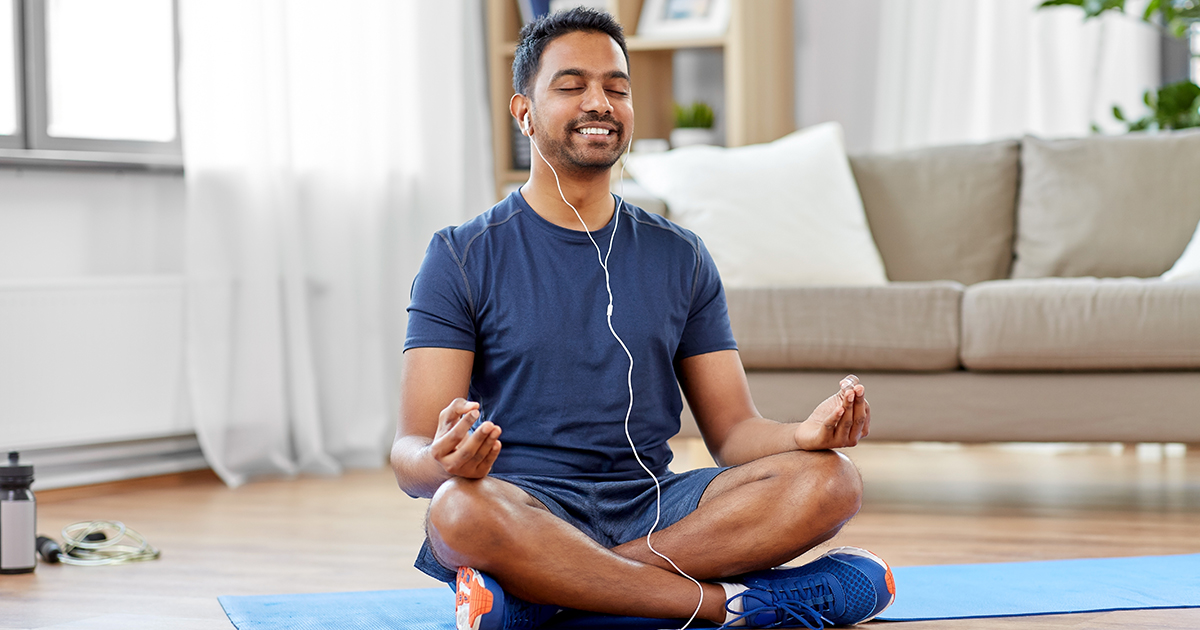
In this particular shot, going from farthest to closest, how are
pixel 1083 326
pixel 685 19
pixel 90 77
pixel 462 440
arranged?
pixel 685 19
pixel 90 77
pixel 1083 326
pixel 462 440

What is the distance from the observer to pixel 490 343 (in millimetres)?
1676

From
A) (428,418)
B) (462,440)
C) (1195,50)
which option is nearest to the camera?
(462,440)

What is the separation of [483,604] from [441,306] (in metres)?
0.40

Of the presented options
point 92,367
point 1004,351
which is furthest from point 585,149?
point 92,367

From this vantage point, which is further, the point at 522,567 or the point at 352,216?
the point at 352,216

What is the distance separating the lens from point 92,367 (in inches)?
118

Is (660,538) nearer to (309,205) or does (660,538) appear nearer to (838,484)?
(838,484)

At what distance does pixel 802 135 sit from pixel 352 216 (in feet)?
4.07

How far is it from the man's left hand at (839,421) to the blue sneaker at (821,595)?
0.18 m

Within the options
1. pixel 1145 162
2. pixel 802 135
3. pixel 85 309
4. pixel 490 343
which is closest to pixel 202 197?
pixel 85 309

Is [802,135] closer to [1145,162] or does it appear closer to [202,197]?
[1145,162]

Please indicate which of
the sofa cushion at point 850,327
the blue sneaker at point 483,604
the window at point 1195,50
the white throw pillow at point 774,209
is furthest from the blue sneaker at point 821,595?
the window at point 1195,50

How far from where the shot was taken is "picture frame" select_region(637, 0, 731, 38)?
3729 mm

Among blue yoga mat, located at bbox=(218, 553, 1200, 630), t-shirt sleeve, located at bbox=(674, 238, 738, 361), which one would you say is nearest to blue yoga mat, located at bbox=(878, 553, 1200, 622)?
blue yoga mat, located at bbox=(218, 553, 1200, 630)
